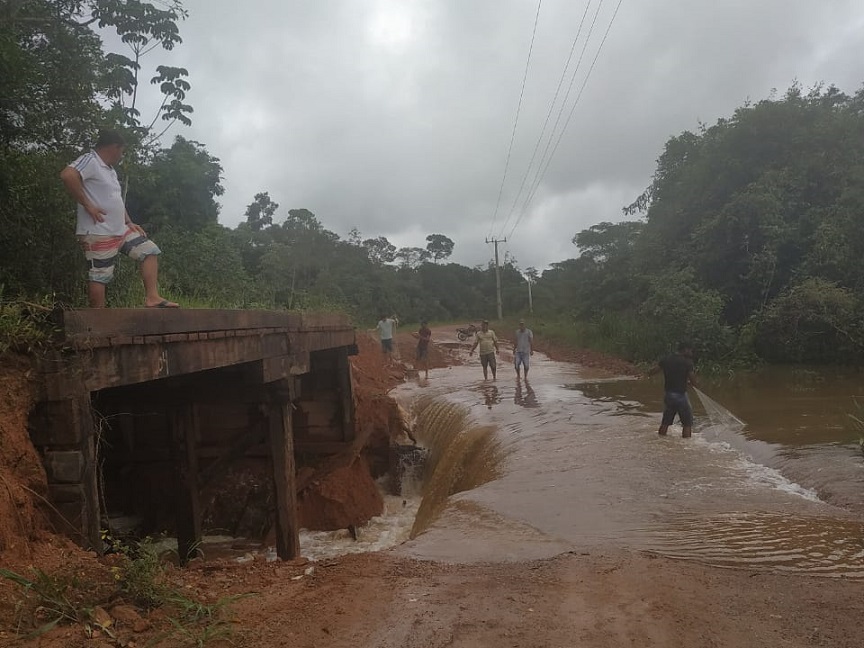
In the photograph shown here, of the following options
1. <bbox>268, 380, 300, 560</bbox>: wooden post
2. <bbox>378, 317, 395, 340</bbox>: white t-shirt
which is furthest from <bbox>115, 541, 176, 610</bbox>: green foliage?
<bbox>378, 317, 395, 340</bbox>: white t-shirt

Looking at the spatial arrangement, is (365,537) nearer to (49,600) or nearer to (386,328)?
(49,600)

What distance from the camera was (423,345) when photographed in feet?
70.6

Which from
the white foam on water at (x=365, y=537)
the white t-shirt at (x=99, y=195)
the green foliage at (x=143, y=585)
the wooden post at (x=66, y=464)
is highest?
the white t-shirt at (x=99, y=195)

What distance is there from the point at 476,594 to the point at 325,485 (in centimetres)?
724

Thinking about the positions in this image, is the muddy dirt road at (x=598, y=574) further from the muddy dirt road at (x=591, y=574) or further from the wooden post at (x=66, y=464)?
the wooden post at (x=66, y=464)

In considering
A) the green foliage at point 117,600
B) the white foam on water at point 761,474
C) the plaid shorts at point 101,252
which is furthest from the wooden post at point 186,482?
the white foam on water at point 761,474

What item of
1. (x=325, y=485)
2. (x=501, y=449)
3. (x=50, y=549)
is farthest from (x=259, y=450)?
(x=50, y=549)

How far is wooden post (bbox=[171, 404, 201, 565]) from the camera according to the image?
8594 mm

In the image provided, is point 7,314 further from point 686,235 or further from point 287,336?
point 686,235

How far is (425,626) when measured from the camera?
147 inches

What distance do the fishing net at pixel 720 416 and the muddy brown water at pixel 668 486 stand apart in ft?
0.25

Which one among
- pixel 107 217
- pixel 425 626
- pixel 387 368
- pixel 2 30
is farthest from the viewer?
pixel 387 368

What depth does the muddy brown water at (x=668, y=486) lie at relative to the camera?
A: 547 cm

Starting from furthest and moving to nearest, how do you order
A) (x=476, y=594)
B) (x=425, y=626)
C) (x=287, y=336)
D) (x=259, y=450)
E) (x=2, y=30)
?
(x=259, y=450) → (x=287, y=336) → (x=2, y=30) → (x=476, y=594) → (x=425, y=626)
